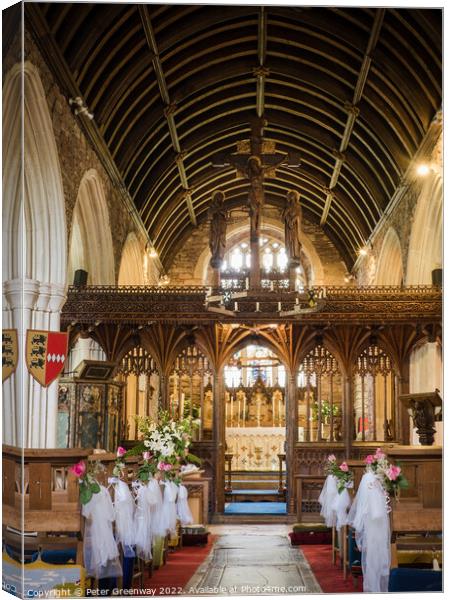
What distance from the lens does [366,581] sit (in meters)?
6.48

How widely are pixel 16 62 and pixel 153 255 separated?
1216cm

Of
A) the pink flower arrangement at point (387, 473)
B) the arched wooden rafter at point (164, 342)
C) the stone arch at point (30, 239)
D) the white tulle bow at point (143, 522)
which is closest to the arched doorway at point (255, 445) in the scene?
the arched wooden rafter at point (164, 342)

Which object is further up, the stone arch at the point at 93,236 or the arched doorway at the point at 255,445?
the stone arch at the point at 93,236

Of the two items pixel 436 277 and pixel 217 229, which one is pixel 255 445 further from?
pixel 217 229

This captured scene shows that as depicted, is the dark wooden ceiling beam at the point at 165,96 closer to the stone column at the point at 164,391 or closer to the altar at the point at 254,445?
the stone column at the point at 164,391

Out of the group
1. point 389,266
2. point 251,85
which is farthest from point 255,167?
point 389,266

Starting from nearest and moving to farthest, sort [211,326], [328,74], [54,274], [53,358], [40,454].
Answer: [40,454] → [53,358] → [54,274] → [328,74] → [211,326]

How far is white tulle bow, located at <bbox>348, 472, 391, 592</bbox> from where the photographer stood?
6.54 meters

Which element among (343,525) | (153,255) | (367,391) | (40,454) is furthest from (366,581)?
(153,255)

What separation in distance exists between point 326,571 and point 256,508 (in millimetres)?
5797

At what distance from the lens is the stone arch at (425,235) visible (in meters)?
12.0

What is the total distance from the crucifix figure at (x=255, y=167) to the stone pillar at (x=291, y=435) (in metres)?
3.95

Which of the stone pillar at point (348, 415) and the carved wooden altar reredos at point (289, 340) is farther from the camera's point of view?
the stone pillar at point (348, 415)

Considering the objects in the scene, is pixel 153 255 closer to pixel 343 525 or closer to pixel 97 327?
pixel 97 327
